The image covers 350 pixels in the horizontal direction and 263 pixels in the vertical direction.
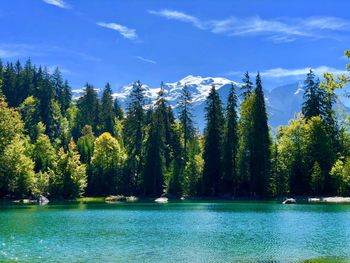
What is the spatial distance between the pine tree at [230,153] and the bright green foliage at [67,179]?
29.5 meters

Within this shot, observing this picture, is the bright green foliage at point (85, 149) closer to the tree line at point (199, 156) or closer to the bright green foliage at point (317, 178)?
the tree line at point (199, 156)

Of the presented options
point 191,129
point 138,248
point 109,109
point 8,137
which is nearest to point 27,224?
point 138,248

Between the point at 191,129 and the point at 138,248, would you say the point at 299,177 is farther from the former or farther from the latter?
the point at 138,248

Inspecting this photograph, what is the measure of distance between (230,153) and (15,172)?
42.5 meters

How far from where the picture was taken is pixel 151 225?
43.4m

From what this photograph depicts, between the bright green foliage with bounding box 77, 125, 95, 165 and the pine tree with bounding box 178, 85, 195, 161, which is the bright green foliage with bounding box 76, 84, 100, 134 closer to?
the bright green foliage with bounding box 77, 125, 95, 165

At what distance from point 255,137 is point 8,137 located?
159ft

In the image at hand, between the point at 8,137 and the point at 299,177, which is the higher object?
the point at 8,137

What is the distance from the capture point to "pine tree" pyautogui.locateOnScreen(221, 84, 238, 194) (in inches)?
3647

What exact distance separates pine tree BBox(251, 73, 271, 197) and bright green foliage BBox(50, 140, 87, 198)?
115ft

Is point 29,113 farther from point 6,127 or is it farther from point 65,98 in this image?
point 6,127

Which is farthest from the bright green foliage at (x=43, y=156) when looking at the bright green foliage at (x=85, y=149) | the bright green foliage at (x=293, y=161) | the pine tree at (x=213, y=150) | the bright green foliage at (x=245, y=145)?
the bright green foliage at (x=293, y=161)

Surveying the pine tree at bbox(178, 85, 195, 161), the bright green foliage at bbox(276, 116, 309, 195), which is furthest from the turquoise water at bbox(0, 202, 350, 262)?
the pine tree at bbox(178, 85, 195, 161)

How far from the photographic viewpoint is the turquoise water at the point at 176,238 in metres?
26.8
